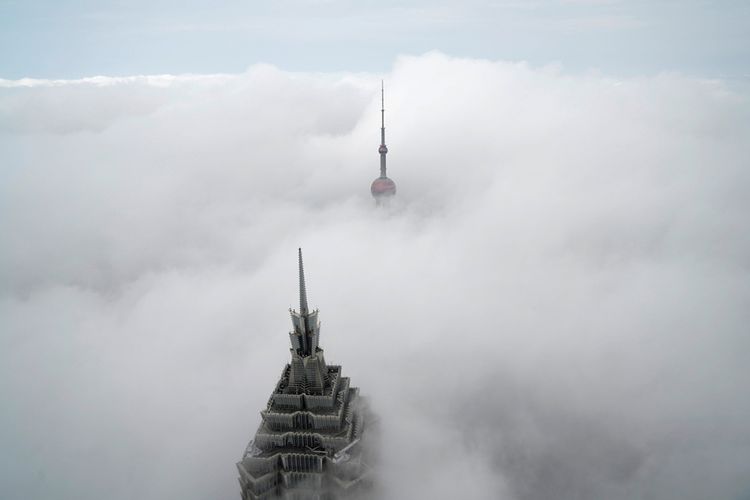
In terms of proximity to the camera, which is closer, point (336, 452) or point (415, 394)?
point (336, 452)

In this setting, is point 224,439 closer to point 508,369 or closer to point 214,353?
point 214,353

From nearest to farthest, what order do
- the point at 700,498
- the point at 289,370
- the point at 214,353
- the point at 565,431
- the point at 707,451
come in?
the point at 289,370 < the point at 700,498 < the point at 707,451 < the point at 565,431 < the point at 214,353

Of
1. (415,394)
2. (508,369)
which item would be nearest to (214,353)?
(415,394)

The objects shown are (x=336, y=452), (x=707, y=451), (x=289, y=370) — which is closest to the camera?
(x=336, y=452)

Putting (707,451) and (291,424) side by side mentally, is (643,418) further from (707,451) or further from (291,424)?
(291,424)

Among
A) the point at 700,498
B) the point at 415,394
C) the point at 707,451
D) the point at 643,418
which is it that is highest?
the point at 415,394

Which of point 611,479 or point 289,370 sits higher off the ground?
point 289,370

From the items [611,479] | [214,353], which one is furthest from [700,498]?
[214,353]
